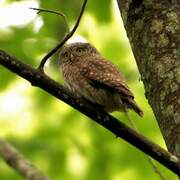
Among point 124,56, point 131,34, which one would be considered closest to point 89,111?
point 131,34

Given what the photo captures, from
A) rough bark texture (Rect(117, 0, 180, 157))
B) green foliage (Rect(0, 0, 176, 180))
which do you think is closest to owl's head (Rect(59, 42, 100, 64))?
green foliage (Rect(0, 0, 176, 180))

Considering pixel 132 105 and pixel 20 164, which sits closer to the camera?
pixel 132 105

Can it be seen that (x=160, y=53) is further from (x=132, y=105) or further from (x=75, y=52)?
(x=75, y=52)

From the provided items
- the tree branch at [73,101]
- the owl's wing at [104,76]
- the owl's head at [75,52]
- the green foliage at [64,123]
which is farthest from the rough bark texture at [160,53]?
the green foliage at [64,123]

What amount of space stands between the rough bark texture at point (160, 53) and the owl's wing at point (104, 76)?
0.46 metres

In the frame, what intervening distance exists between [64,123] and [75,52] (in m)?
1.82

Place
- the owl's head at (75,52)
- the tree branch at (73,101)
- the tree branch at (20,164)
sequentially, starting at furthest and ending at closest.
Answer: the owl's head at (75,52)
the tree branch at (20,164)
the tree branch at (73,101)

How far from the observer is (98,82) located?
13.6ft

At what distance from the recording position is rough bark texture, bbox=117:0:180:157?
3.33 meters

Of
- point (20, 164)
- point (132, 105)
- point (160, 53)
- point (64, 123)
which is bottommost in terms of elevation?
point (64, 123)

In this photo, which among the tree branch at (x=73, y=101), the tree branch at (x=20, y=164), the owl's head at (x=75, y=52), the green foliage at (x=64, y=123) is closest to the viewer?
the tree branch at (x=73, y=101)

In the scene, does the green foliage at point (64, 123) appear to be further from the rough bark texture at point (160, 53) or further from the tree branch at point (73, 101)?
the tree branch at point (73, 101)

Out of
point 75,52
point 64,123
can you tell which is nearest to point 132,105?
point 75,52

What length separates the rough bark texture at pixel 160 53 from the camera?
333 cm
